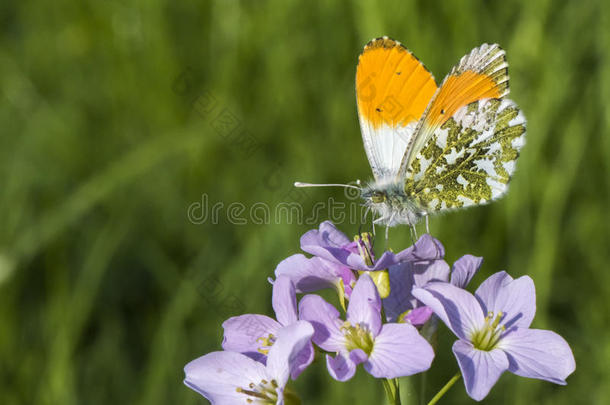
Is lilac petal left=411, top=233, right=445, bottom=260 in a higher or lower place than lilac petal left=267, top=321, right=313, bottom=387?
higher

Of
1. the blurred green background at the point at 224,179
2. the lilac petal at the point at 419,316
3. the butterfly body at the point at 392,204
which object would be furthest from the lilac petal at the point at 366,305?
the blurred green background at the point at 224,179

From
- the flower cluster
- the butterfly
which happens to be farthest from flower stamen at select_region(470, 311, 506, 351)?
the butterfly

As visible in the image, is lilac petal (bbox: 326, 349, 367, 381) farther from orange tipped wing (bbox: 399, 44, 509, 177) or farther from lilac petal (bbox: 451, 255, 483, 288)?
orange tipped wing (bbox: 399, 44, 509, 177)

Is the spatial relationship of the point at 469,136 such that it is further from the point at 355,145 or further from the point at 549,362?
the point at 355,145

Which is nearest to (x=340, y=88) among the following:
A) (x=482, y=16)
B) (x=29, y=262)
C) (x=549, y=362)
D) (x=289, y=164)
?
(x=289, y=164)

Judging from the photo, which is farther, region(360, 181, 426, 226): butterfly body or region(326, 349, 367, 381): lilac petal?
region(360, 181, 426, 226): butterfly body

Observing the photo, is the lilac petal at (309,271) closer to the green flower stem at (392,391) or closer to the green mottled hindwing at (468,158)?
the green flower stem at (392,391)

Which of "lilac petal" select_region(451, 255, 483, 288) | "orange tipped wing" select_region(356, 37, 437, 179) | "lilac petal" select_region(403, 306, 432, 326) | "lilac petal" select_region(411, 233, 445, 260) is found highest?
"orange tipped wing" select_region(356, 37, 437, 179)
